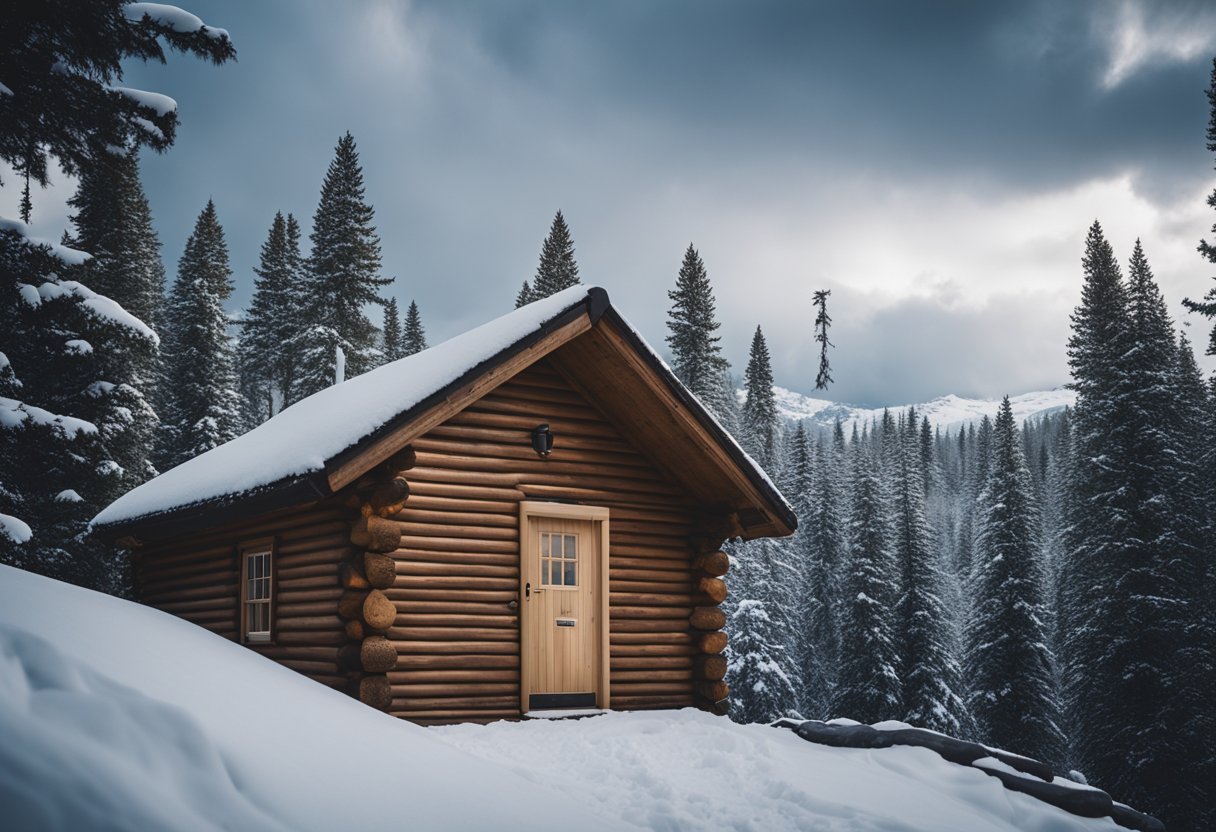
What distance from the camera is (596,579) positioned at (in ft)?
40.5

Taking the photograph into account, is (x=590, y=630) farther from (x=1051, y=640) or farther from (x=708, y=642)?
(x=1051, y=640)

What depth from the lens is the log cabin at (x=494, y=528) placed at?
10.1 metres

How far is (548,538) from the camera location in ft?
39.7

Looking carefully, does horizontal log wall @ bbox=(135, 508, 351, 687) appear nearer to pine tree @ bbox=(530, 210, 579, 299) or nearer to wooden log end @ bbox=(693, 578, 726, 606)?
wooden log end @ bbox=(693, 578, 726, 606)

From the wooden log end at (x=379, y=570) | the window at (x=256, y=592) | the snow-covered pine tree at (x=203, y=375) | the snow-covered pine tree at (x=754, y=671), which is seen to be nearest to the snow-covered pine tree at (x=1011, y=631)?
the snow-covered pine tree at (x=754, y=671)

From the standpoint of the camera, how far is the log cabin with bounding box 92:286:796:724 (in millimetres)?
10105

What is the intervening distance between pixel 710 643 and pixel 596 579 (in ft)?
6.70

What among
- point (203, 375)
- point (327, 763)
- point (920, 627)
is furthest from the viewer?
point (203, 375)

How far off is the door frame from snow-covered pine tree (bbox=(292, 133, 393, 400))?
1008 inches

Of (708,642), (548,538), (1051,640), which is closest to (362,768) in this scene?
(548,538)

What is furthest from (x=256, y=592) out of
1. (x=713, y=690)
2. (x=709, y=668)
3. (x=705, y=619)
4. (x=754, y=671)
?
(x=754, y=671)

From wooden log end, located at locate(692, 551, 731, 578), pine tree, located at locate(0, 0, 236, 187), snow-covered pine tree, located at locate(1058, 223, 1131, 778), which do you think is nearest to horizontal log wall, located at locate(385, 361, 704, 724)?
wooden log end, located at locate(692, 551, 731, 578)

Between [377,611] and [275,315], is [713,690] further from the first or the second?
[275,315]

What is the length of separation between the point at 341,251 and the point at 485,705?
2971 cm
